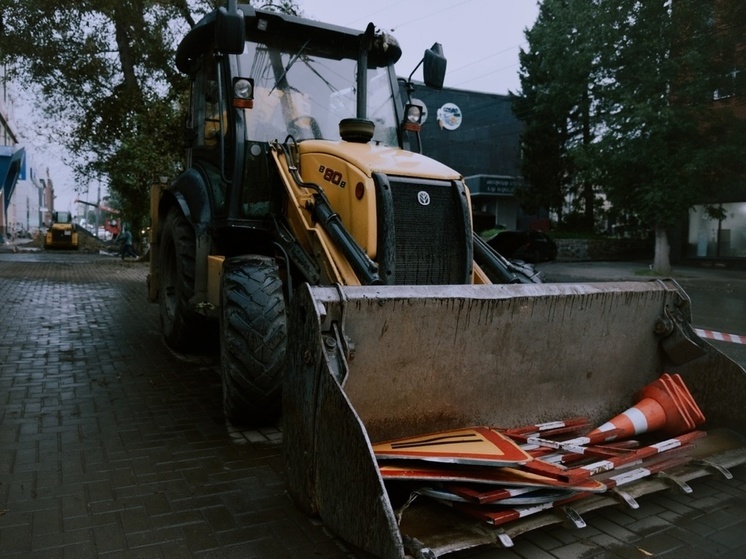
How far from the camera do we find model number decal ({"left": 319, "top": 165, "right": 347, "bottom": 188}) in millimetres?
4496

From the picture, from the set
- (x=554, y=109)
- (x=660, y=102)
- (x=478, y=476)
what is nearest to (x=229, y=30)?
(x=478, y=476)

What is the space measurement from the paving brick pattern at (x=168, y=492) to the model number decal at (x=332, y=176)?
1.84 meters

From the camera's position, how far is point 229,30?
4492 mm

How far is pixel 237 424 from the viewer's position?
14.9 feet

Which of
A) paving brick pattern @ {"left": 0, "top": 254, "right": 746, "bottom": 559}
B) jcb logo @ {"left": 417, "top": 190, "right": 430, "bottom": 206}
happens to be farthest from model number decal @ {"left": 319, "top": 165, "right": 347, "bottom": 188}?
paving brick pattern @ {"left": 0, "top": 254, "right": 746, "bottom": 559}

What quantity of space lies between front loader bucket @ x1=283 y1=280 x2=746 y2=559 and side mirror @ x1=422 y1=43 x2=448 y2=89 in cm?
259

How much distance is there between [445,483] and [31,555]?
1.93 metres

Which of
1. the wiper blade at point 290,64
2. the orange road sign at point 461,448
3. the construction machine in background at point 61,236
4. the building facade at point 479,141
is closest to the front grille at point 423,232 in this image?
the orange road sign at point 461,448

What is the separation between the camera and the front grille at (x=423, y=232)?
423cm

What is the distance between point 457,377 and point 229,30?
2.92m

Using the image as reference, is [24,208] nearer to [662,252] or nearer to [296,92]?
[662,252]

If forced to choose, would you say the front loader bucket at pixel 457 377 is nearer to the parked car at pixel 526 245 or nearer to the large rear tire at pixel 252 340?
the large rear tire at pixel 252 340

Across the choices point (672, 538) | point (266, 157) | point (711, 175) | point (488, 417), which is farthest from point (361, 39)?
point (711, 175)

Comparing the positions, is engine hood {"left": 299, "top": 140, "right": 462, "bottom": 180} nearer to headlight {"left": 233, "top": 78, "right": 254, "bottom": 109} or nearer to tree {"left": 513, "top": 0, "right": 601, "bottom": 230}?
headlight {"left": 233, "top": 78, "right": 254, "bottom": 109}
